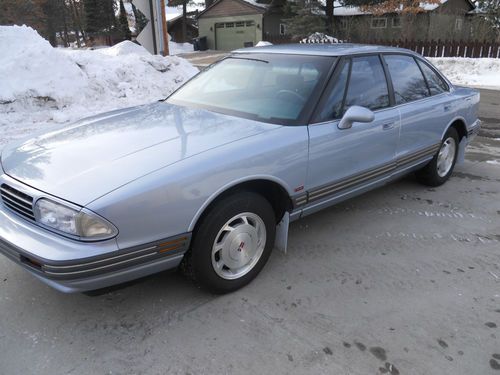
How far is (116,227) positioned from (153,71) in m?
8.37

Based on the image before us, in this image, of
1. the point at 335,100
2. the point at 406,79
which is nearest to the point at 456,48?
the point at 406,79

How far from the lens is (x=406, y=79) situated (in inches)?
169

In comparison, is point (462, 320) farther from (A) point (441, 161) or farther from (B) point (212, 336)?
(A) point (441, 161)

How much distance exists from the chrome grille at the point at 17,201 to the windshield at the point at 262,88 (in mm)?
1571

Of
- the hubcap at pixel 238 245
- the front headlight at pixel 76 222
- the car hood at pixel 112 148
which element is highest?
the car hood at pixel 112 148

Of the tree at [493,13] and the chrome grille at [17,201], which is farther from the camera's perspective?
the tree at [493,13]

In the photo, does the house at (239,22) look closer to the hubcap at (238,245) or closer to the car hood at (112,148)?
the car hood at (112,148)

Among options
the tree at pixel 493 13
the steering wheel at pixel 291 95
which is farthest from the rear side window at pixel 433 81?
the tree at pixel 493 13

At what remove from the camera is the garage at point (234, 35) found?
35875mm

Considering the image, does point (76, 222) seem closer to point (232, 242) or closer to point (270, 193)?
point (232, 242)

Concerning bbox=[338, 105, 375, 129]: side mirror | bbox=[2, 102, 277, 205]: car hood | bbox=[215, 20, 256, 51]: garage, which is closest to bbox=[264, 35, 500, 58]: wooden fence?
bbox=[215, 20, 256, 51]: garage

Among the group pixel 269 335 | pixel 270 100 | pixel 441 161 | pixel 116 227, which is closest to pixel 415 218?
pixel 441 161

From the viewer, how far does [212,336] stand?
2.58 meters

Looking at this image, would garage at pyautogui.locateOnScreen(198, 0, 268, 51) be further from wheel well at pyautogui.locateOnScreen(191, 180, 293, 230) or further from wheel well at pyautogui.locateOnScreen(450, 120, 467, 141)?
wheel well at pyautogui.locateOnScreen(191, 180, 293, 230)
